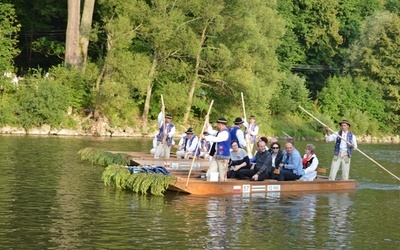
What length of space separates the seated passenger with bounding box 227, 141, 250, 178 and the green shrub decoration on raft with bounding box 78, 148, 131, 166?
5.72 m

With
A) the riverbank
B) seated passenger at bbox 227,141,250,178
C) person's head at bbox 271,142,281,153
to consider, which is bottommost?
seated passenger at bbox 227,141,250,178

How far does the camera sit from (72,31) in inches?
1908

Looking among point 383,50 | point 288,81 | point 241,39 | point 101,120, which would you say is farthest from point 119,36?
point 383,50

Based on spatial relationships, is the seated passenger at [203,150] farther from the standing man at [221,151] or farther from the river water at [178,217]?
the standing man at [221,151]

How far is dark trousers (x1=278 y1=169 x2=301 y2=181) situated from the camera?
2230cm

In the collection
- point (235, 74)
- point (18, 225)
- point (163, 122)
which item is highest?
point (235, 74)

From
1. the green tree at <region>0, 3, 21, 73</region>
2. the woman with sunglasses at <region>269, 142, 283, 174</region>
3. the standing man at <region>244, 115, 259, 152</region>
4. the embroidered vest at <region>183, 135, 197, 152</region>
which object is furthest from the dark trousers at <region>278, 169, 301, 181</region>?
the green tree at <region>0, 3, 21, 73</region>

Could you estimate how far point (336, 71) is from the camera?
249ft

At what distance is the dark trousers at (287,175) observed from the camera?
22297 millimetres

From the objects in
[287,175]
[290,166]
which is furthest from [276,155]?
[287,175]

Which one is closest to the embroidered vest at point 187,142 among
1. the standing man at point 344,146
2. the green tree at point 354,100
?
the standing man at point 344,146

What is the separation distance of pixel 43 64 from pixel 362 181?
34.3 meters

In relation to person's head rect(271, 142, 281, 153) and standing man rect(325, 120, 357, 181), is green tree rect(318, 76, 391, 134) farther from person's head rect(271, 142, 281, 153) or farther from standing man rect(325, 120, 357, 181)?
person's head rect(271, 142, 281, 153)

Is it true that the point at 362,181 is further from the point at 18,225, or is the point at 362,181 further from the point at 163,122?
the point at 18,225
